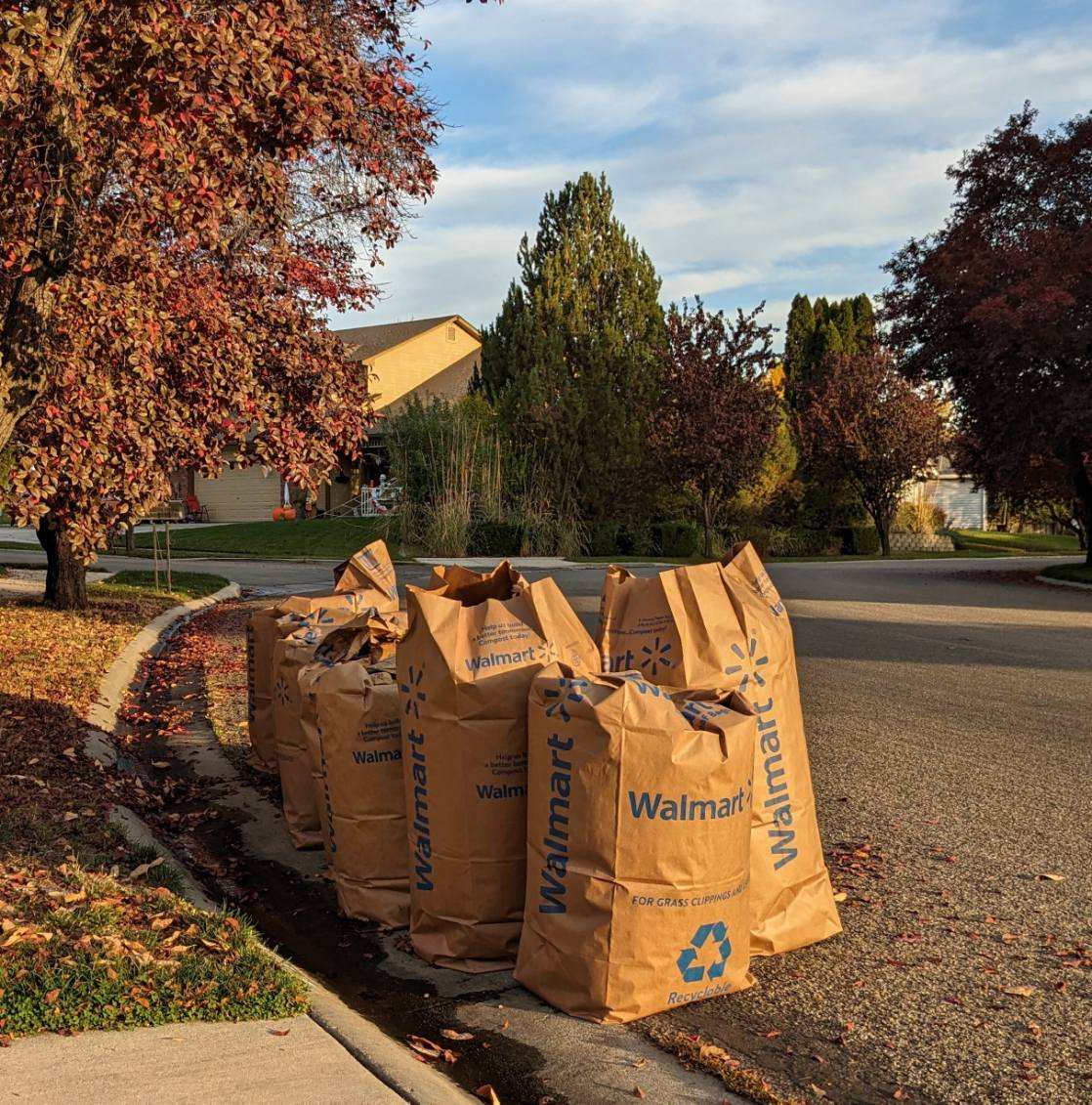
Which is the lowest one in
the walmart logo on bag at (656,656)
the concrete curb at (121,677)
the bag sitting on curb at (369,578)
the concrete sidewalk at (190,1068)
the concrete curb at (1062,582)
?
the concrete curb at (1062,582)

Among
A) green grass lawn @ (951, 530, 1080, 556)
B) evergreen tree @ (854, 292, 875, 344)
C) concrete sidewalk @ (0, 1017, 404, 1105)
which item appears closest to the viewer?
concrete sidewalk @ (0, 1017, 404, 1105)

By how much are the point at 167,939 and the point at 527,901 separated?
1.18 meters

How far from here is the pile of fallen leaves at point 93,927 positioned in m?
3.34

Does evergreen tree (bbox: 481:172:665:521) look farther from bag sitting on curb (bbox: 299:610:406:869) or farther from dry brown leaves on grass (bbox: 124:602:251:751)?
bag sitting on curb (bbox: 299:610:406:869)

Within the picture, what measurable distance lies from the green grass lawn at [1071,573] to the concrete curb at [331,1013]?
18.1 m

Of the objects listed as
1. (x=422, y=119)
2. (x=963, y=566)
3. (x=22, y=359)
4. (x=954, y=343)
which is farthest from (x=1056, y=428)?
(x=22, y=359)

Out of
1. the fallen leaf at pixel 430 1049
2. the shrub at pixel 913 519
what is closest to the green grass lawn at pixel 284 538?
the shrub at pixel 913 519

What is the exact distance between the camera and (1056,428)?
19969mm

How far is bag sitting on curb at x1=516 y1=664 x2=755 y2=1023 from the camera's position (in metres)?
3.41

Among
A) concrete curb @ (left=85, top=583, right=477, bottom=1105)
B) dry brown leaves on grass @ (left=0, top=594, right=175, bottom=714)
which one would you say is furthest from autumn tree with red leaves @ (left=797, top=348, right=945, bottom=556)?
concrete curb @ (left=85, top=583, right=477, bottom=1105)

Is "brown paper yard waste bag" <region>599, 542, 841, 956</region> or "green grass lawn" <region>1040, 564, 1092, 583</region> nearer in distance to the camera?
"brown paper yard waste bag" <region>599, 542, 841, 956</region>

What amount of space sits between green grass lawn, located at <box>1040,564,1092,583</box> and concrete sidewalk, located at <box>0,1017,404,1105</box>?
817 inches

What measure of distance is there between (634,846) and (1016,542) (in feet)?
138

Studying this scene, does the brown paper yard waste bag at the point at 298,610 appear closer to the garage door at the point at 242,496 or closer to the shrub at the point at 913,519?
the shrub at the point at 913,519
